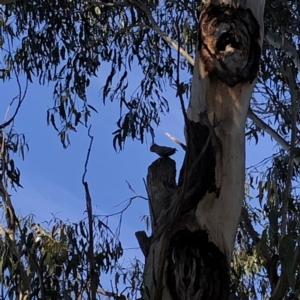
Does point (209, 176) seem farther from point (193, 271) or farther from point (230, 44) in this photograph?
point (230, 44)

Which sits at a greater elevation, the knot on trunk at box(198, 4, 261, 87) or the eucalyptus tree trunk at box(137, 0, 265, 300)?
the knot on trunk at box(198, 4, 261, 87)

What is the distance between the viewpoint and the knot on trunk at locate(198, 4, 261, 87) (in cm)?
174

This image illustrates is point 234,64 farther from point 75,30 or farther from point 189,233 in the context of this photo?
point 75,30

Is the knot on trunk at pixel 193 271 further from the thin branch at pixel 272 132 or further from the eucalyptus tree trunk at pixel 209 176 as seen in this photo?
the thin branch at pixel 272 132

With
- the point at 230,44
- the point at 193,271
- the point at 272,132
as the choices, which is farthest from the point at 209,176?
the point at 272,132

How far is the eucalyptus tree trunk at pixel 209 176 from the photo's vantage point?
1.43 meters

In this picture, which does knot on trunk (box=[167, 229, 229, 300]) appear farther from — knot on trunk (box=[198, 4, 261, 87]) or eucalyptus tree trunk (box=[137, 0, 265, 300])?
knot on trunk (box=[198, 4, 261, 87])

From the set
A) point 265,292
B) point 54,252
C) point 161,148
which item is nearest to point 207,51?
point 161,148

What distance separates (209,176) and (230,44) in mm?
392

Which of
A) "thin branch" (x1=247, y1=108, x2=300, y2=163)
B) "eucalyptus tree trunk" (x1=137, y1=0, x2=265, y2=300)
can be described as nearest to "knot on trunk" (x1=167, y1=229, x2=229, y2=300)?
"eucalyptus tree trunk" (x1=137, y1=0, x2=265, y2=300)

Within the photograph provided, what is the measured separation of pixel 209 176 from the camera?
1.56 metres

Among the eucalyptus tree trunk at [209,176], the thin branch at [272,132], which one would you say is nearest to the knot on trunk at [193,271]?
the eucalyptus tree trunk at [209,176]

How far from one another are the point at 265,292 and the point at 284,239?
4.95ft

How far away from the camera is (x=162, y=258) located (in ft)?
3.95
